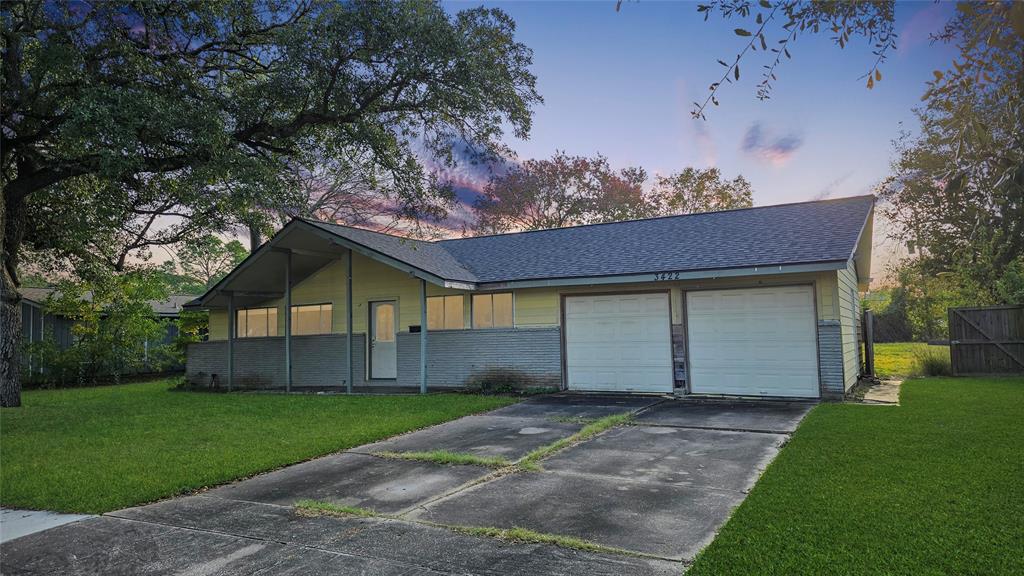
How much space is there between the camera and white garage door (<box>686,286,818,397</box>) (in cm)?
1135

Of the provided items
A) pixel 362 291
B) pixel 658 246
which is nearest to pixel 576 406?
pixel 658 246

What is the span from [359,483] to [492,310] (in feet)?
28.4

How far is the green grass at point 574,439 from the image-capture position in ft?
22.1

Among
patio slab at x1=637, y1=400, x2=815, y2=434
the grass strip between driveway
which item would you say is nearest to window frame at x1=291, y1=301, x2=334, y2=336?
patio slab at x1=637, y1=400, x2=815, y2=434

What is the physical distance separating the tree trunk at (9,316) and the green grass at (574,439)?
39.9ft

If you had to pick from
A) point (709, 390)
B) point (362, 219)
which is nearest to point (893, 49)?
point (709, 390)

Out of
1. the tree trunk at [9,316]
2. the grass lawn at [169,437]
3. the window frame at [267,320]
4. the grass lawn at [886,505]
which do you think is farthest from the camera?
the window frame at [267,320]

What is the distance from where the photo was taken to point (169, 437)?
899 cm

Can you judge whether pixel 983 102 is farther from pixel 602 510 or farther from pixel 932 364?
pixel 932 364

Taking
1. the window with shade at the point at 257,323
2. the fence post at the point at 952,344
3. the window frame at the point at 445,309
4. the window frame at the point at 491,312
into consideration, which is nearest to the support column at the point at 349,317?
the window frame at the point at 445,309

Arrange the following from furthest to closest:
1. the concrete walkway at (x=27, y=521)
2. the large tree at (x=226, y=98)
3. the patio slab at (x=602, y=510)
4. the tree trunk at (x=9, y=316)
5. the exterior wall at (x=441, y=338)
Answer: the tree trunk at (x=9, y=316) → the exterior wall at (x=441, y=338) → the large tree at (x=226, y=98) → the concrete walkway at (x=27, y=521) → the patio slab at (x=602, y=510)

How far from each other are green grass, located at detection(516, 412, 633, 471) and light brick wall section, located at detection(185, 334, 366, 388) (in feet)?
27.7

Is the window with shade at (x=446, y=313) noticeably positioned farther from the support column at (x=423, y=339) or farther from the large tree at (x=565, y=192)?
the large tree at (x=565, y=192)

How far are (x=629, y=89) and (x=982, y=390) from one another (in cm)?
902
